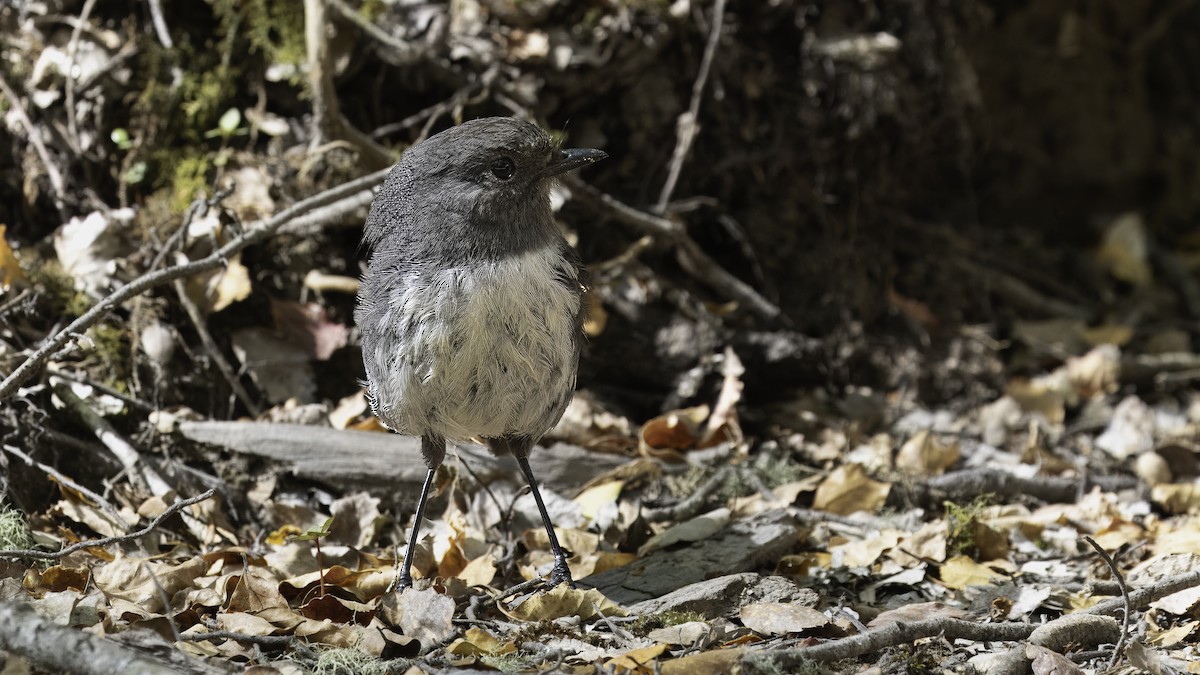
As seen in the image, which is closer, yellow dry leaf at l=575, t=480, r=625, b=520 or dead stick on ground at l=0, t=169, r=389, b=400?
dead stick on ground at l=0, t=169, r=389, b=400

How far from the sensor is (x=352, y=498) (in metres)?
4.16

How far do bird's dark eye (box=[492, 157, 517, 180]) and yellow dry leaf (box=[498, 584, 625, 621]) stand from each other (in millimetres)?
1289

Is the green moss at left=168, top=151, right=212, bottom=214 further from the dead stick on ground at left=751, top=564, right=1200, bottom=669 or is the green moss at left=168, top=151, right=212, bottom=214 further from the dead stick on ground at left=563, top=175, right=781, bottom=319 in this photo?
the dead stick on ground at left=751, top=564, right=1200, bottom=669

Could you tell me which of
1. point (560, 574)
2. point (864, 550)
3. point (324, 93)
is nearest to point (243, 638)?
point (560, 574)

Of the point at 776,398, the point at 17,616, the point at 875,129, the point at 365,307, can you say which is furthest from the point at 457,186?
the point at 875,129

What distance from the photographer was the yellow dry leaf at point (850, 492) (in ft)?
14.3

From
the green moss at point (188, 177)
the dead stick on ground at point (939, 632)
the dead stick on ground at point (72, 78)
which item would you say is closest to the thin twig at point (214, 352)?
the green moss at point (188, 177)

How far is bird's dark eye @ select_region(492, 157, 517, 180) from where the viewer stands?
3.41 metres

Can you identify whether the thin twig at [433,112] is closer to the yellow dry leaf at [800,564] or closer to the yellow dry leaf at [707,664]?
the yellow dry leaf at [800,564]

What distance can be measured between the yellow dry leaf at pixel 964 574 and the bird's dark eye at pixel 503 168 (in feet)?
6.71

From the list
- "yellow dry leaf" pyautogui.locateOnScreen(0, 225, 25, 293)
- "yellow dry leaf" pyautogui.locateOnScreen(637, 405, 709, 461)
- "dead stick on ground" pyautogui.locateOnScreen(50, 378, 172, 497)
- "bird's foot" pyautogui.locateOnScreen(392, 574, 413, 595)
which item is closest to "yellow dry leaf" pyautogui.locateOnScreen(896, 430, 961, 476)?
"yellow dry leaf" pyautogui.locateOnScreen(637, 405, 709, 461)

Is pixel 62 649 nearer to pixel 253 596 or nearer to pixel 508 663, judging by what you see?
pixel 253 596

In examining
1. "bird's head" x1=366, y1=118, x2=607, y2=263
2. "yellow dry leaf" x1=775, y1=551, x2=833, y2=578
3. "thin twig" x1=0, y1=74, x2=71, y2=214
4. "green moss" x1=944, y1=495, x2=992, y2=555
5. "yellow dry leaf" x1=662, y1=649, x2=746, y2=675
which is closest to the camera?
"yellow dry leaf" x1=662, y1=649, x2=746, y2=675

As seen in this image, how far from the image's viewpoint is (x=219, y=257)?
4.12m
